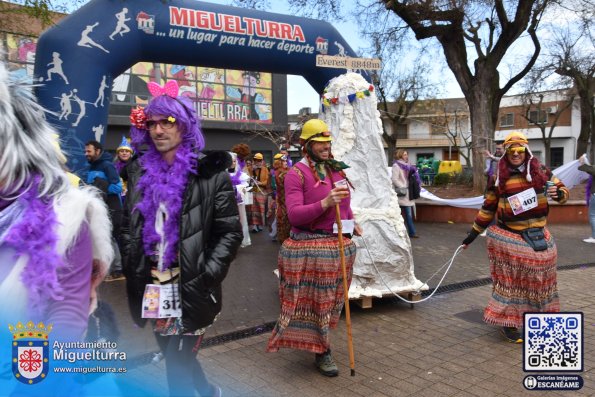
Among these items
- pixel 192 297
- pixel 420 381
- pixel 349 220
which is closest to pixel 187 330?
pixel 192 297

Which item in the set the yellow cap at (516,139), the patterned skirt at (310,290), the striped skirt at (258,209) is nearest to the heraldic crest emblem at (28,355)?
the patterned skirt at (310,290)

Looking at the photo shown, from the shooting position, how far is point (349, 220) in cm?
363

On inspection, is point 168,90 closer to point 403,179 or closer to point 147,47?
point 147,47

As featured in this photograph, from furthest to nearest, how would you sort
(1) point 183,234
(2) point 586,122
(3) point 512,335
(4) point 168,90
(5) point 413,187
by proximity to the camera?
(2) point 586,122, (5) point 413,187, (3) point 512,335, (4) point 168,90, (1) point 183,234

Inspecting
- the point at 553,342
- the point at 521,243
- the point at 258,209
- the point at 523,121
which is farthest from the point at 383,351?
the point at 523,121

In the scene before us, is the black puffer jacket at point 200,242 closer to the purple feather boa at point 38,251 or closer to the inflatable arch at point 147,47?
the purple feather boa at point 38,251

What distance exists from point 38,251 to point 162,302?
1.17m

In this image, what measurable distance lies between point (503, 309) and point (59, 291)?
3.82 m

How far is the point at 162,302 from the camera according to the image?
2.49 metres

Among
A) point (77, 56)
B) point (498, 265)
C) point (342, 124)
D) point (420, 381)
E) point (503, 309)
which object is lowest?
point (420, 381)

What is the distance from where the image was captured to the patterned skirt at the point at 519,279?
13.3ft

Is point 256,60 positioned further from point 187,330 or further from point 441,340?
point 187,330

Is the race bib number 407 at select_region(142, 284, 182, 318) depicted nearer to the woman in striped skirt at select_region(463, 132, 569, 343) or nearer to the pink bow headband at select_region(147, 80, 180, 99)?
the pink bow headband at select_region(147, 80, 180, 99)

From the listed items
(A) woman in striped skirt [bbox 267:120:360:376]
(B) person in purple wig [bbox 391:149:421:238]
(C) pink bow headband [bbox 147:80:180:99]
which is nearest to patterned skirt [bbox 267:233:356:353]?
(A) woman in striped skirt [bbox 267:120:360:376]
